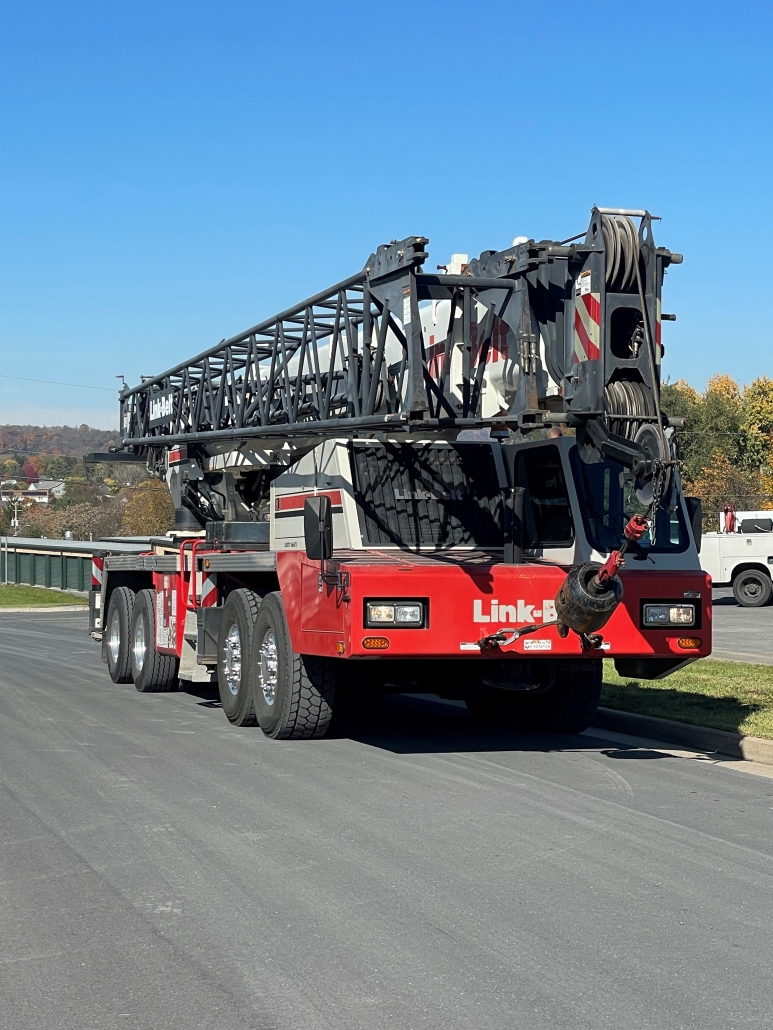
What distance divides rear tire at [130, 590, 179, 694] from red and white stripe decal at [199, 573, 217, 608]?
1891 millimetres

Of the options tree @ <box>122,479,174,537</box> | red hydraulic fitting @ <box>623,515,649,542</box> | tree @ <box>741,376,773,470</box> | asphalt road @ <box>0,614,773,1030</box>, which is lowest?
asphalt road @ <box>0,614,773,1030</box>

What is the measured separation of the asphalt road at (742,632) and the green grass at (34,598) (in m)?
24.6

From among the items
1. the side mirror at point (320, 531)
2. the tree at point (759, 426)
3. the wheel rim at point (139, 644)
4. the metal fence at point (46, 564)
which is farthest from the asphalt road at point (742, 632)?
the tree at point (759, 426)

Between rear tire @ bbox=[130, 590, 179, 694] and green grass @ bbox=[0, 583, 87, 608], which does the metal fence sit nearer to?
green grass @ bbox=[0, 583, 87, 608]

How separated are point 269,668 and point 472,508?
7.14 feet

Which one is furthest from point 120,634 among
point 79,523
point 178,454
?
point 79,523

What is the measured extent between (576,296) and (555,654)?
2.64 metres

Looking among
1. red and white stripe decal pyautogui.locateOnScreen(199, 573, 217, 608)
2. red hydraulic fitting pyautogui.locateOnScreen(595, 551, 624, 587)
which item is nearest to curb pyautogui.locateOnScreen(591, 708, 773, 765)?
red hydraulic fitting pyautogui.locateOnScreen(595, 551, 624, 587)

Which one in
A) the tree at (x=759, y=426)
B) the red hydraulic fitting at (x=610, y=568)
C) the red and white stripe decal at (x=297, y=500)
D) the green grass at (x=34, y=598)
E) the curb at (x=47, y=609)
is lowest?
the curb at (x=47, y=609)

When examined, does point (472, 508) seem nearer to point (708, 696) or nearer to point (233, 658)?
point (233, 658)

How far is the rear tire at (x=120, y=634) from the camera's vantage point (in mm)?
16484

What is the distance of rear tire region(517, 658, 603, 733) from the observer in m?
11.5

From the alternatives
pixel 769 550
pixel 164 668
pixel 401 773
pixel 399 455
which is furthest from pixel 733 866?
pixel 769 550

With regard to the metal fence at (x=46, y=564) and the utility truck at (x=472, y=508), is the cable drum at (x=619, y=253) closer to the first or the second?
the utility truck at (x=472, y=508)
